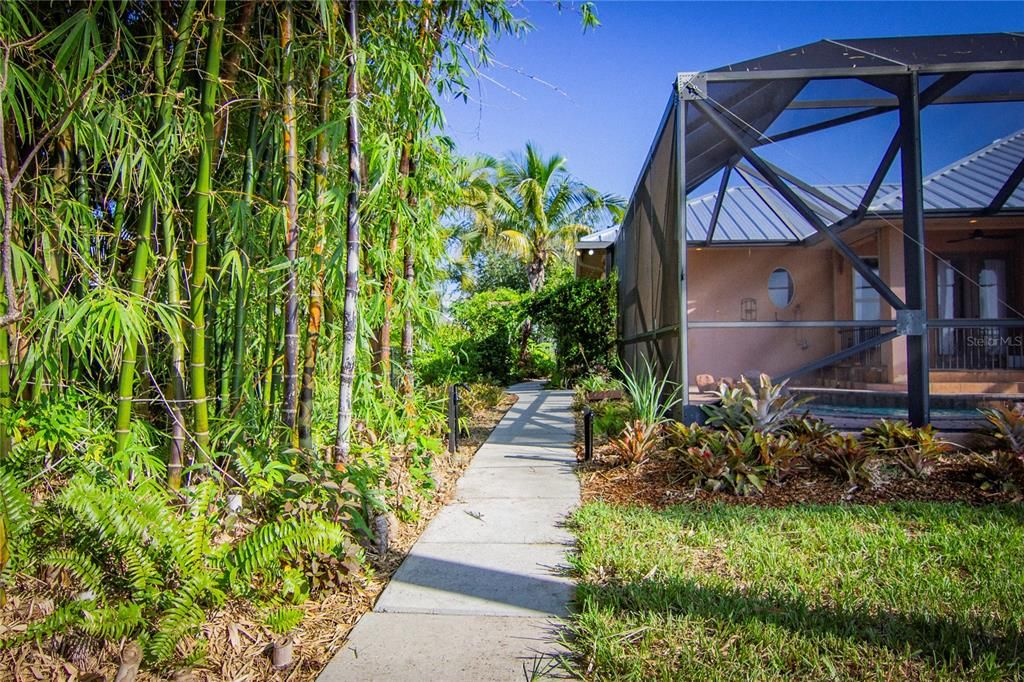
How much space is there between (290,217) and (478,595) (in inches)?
77.8

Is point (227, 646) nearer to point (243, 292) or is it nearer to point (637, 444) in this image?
point (243, 292)

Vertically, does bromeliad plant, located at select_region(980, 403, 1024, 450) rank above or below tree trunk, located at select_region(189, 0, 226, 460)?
below

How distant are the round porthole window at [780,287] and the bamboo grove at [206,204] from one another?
336 inches

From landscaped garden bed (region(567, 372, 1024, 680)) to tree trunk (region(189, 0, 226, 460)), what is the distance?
191 centimetres

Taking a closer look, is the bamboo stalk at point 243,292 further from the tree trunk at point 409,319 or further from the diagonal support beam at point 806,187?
the diagonal support beam at point 806,187

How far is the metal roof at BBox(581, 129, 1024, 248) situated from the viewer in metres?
7.80

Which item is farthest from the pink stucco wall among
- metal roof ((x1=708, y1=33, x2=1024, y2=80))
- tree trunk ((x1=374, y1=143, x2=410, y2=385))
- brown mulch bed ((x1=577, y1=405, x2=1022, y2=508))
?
tree trunk ((x1=374, y1=143, x2=410, y2=385))

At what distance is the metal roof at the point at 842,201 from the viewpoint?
307 inches

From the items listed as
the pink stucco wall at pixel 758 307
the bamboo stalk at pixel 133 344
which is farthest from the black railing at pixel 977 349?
the bamboo stalk at pixel 133 344

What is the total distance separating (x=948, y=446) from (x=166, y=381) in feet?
16.7

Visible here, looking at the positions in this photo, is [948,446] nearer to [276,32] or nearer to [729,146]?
[729,146]

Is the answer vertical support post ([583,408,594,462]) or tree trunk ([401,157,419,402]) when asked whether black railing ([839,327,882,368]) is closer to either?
vertical support post ([583,408,594,462])

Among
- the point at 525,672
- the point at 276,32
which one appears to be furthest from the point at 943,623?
the point at 276,32

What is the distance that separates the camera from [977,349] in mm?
8289
